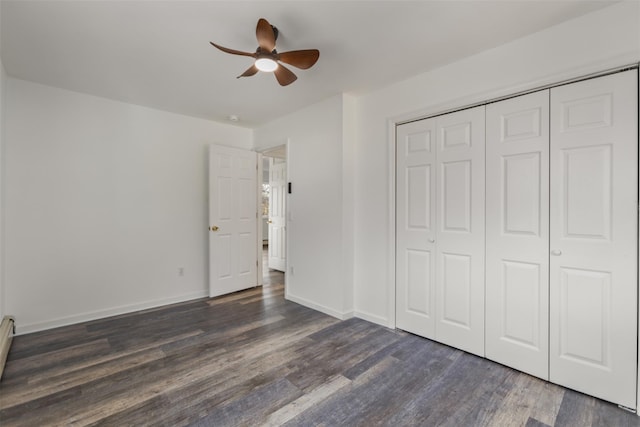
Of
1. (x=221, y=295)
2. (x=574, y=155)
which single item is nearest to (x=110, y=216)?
(x=221, y=295)

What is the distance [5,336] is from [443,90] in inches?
169

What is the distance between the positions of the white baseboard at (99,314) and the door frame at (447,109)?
8.76ft

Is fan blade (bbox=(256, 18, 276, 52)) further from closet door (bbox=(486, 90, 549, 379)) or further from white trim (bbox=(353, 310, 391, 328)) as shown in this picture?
white trim (bbox=(353, 310, 391, 328))

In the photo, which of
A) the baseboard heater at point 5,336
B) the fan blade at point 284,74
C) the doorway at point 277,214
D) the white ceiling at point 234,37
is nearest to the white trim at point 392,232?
the white ceiling at point 234,37

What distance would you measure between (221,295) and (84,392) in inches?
84.0

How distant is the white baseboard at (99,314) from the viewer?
113 inches

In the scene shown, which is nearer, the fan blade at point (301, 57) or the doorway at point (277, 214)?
the fan blade at point (301, 57)

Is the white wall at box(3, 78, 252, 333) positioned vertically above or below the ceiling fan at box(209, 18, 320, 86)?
below

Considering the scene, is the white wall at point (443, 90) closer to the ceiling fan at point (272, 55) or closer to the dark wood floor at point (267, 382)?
the dark wood floor at point (267, 382)

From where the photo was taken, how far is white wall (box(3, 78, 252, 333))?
284 centimetres

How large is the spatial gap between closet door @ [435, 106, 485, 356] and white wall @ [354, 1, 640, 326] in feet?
0.83

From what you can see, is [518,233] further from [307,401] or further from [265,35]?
[265,35]

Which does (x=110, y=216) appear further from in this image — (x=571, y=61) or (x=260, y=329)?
(x=571, y=61)

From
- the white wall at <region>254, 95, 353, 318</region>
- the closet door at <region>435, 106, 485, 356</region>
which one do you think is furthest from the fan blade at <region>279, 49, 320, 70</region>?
the closet door at <region>435, 106, 485, 356</region>
